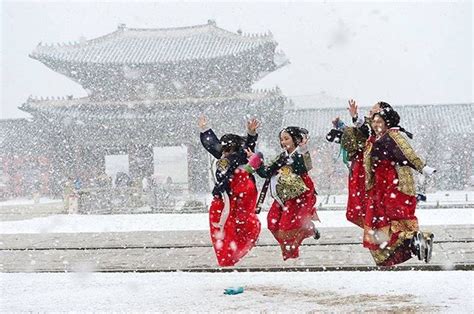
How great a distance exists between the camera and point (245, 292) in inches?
193

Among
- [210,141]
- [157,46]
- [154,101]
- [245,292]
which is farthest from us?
[157,46]

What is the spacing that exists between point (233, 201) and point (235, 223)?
0.19 metres

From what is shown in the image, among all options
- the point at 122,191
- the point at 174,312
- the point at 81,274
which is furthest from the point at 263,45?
the point at 174,312

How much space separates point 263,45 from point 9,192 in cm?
1347

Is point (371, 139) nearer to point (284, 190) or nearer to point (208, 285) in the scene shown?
point (284, 190)

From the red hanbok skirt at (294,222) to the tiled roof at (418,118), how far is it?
2088 cm

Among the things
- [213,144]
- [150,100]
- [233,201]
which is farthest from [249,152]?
[150,100]

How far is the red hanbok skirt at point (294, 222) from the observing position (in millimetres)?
5465

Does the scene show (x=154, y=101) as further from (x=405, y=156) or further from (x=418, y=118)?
(x=405, y=156)

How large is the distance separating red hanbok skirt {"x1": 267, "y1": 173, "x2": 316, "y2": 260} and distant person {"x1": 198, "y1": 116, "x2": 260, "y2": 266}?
30 cm

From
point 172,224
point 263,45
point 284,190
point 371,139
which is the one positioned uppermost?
point 263,45

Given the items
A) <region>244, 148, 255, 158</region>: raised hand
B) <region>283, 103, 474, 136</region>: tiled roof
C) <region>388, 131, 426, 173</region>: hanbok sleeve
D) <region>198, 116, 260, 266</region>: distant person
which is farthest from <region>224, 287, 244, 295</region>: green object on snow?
<region>283, 103, 474, 136</region>: tiled roof

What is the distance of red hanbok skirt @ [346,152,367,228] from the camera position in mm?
5168

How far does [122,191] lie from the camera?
18.0 meters
